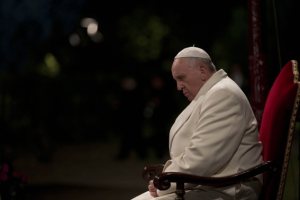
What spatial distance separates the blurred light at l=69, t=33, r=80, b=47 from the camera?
640 inches

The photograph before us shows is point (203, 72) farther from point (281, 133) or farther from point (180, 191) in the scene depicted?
point (180, 191)

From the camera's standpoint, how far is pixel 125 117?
9.62 m

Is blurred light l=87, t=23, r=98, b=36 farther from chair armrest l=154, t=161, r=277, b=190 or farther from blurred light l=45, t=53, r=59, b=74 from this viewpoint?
chair armrest l=154, t=161, r=277, b=190

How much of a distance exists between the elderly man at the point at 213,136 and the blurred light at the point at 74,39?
543 inches

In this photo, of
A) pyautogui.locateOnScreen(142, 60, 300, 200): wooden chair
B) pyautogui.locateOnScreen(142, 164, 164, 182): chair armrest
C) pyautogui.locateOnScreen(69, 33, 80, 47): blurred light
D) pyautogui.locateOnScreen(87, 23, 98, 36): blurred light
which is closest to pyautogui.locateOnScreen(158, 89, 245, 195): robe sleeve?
pyautogui.locateOnScreen(142, 60, 300, 200): wooden chair

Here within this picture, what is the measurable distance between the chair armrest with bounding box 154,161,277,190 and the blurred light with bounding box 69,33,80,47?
14.2m

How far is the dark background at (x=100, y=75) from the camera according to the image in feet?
25.1

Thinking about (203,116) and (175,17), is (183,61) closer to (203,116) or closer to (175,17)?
(203,116)

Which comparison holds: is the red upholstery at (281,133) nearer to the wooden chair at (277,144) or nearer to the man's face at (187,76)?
the wooden chair at (277,144)

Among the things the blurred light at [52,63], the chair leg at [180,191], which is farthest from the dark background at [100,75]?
the chair leg at [180,191]

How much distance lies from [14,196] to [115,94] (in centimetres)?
1111

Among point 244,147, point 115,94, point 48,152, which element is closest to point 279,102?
point 244,147

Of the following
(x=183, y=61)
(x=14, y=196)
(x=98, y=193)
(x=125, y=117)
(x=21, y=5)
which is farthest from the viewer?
(x=125, y=117)

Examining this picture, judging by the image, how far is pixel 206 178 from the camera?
2502 millimetres
